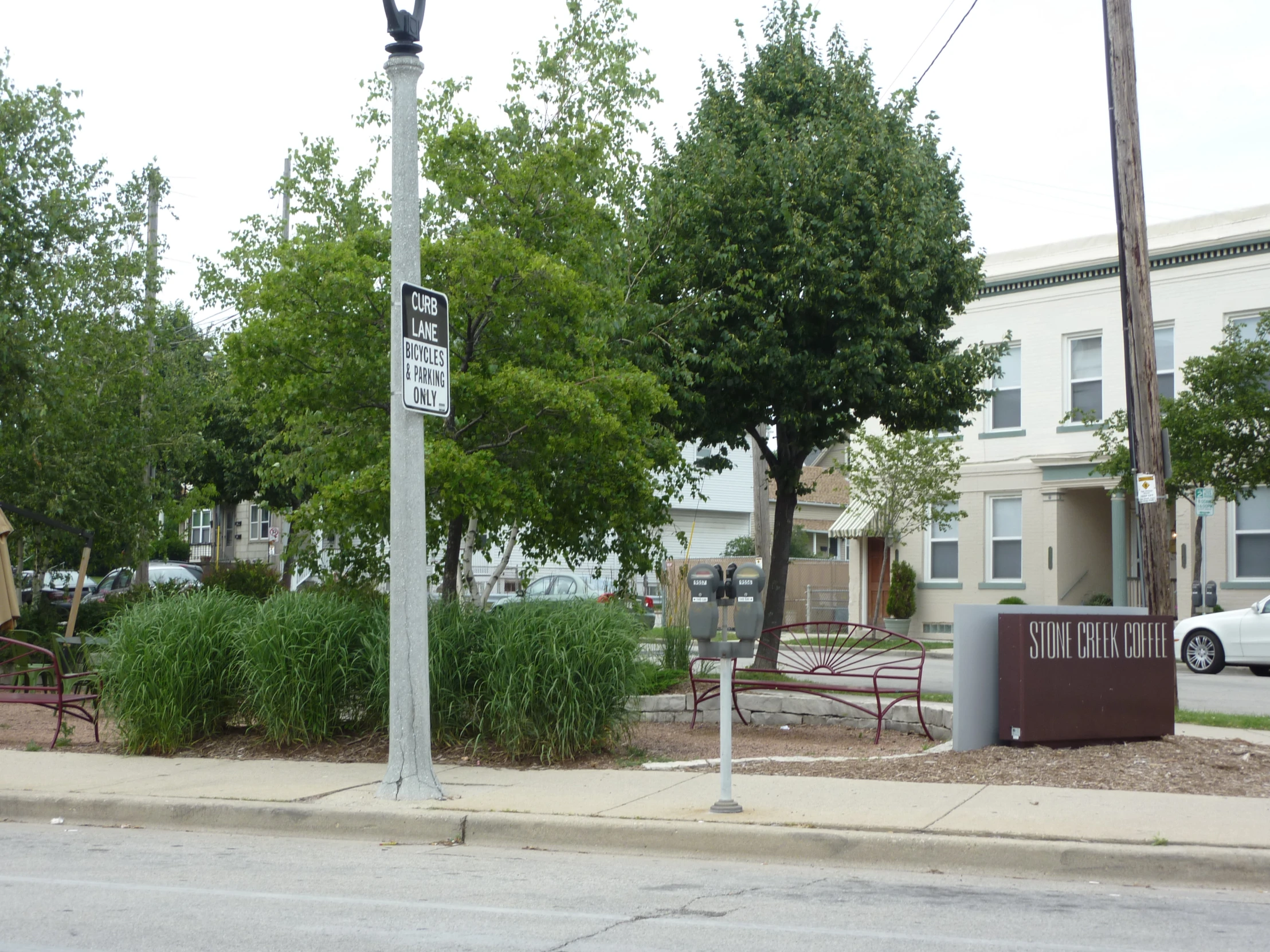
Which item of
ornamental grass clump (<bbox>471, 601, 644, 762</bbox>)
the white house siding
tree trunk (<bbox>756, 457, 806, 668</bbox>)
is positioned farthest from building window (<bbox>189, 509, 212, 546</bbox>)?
ornamental grass clump (<bbox>471, 601, 644, 762</bbox>)

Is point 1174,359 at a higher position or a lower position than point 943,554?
higher

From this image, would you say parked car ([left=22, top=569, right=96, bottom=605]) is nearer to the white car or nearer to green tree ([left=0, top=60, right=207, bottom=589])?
green tree ([left=0, top=60, right=207, bottom=589])

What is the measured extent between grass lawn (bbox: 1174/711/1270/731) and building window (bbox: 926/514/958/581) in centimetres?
1568

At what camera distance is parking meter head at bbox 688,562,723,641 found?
7.90m

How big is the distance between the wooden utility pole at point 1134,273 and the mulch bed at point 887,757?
6.47 ft

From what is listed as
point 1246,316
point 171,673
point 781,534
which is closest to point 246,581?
point 781,534

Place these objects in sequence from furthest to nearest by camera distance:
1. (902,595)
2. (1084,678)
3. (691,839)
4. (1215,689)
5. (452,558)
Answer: (902,595) → (1215,689) → (452,558) → (1084,678) → (691,839)

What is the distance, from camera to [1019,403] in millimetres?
27953

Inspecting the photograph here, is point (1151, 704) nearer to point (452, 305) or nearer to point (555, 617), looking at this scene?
point (555, 617)

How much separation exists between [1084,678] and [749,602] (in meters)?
3.74

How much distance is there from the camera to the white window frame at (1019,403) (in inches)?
1089

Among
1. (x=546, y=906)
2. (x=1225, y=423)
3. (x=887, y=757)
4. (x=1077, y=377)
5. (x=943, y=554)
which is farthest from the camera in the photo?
(x=943, y=554)

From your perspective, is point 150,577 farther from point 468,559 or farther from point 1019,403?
point 1019,403

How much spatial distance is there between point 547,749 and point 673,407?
3748 millimetres
